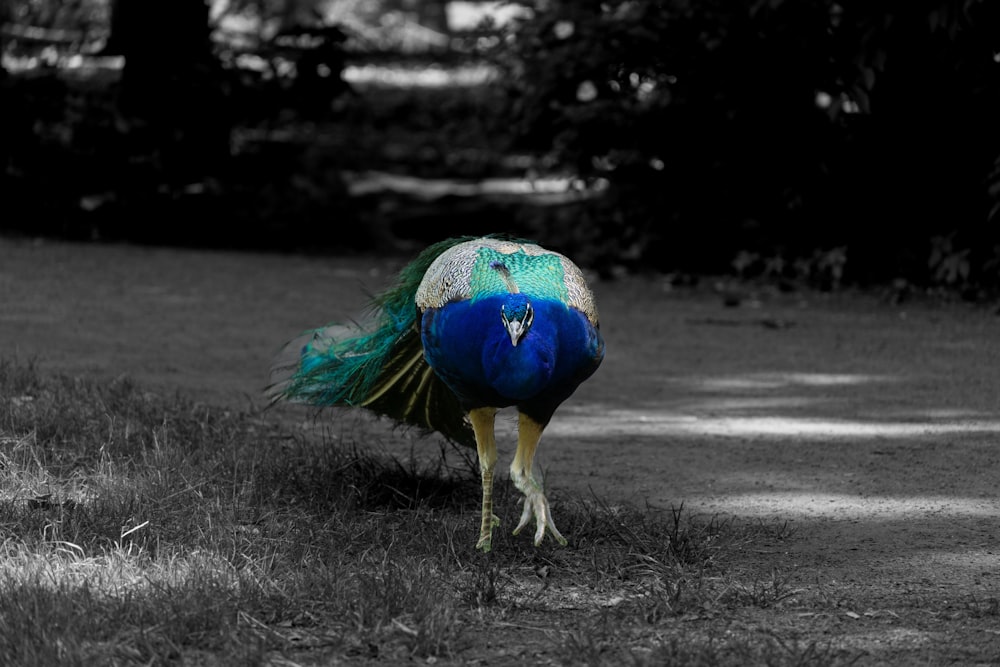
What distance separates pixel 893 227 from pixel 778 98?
1.40 m

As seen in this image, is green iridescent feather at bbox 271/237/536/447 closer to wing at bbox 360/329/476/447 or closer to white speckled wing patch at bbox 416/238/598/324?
wing at bbox 360/329/476/447

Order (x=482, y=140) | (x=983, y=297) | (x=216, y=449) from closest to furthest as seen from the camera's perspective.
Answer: (x=216, y=449) < (x=983, y=297) < (x=482, y=140)

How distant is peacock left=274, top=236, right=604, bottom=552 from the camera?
13.1 ft

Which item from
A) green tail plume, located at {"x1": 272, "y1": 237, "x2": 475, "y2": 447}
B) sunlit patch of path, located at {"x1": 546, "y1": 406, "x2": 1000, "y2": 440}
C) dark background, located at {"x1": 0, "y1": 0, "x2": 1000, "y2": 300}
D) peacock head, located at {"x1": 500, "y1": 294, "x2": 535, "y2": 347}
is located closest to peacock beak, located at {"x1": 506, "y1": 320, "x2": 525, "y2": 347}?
peacock head, located at {"x1": 500, "y1": 294, "x2": 535, "y2": 347}

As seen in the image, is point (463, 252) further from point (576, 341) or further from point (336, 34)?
point (336, 34)

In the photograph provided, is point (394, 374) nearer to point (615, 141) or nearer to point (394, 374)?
point (394, 374)

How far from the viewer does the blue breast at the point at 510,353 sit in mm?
3943

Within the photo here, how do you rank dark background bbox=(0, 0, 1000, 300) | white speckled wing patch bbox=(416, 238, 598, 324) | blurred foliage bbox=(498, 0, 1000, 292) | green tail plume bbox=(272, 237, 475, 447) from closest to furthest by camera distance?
white speckled wing patch bbox=(416, 238, 598, 324) → green tail plume bbox=(272, 237, 475, 447) → blurred foliage bbox=(498, 0, 1000, 292) → dark background bbox=(0, 0, 1000, 300)

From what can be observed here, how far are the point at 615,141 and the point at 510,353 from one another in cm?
780

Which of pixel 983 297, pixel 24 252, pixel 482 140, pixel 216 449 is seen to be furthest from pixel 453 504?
pixel 482 140

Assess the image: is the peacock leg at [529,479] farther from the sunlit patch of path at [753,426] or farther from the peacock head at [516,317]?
the sunlit patch of path at [753,426]

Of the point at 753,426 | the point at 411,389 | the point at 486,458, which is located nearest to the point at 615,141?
the point at 753,426

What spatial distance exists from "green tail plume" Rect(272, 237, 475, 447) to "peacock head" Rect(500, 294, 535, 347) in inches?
39.4

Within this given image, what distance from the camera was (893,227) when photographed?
10.9m
